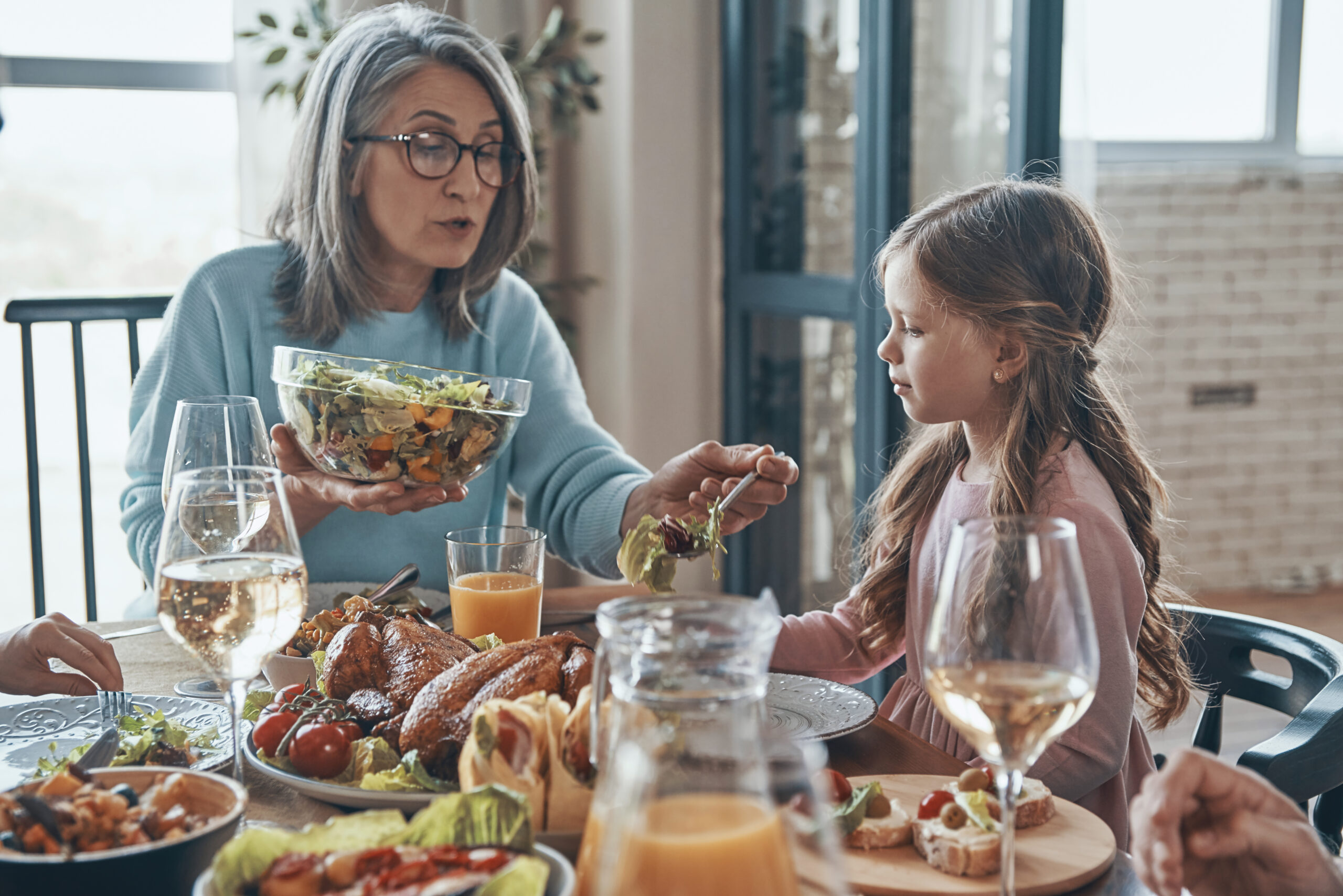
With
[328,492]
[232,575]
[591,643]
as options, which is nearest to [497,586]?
[591,643]

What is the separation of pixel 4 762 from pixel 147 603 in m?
0.72

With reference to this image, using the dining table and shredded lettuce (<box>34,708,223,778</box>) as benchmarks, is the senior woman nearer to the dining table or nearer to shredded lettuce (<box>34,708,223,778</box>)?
the dining table

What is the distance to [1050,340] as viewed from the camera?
146 centimetres

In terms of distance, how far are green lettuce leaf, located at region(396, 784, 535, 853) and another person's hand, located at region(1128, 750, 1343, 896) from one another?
0.39 meters

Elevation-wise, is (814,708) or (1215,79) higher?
(1215,79)

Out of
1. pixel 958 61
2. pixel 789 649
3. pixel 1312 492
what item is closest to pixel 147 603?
pixel 789 649

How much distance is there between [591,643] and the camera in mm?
1218

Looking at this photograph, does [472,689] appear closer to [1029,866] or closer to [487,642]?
[487,642]

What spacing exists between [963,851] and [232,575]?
19.6 inches

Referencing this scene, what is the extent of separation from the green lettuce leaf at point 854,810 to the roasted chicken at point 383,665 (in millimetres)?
326

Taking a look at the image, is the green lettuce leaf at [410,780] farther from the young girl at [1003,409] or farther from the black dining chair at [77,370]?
the black dining chair at [77,370]

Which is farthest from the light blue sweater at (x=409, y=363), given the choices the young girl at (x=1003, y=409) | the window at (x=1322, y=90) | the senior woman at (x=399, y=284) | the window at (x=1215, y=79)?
the window at (x=1322, y=90)

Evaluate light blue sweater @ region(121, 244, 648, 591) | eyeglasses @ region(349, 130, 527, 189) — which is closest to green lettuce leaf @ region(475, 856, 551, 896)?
light blue sweater @ region(121, 244, 648, 591)

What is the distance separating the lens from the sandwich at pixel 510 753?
73 centimetres
